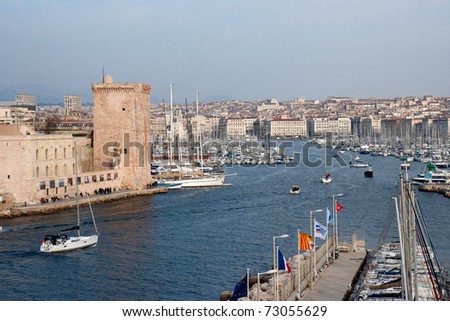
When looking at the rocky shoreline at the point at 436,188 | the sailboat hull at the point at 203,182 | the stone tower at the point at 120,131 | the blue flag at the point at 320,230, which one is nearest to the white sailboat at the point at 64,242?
the blue flag at the point at 320,230

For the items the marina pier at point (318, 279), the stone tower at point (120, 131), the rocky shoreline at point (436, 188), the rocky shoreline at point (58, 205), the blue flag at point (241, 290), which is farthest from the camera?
the rocky shoreline at point (436, 188)

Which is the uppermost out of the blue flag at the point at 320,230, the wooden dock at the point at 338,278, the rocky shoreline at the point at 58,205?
the blue flag at the point at 320,230

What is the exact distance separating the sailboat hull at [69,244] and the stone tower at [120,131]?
19.9ft

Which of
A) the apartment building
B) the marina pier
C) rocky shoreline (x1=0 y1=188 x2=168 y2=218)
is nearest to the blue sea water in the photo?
rocky shoreline (x1=0 y1=188 x2=168 y2=218)

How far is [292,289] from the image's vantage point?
6.11 meters

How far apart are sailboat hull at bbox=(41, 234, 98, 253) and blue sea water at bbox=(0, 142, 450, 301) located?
9cm

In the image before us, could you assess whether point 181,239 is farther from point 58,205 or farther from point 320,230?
point 58,205

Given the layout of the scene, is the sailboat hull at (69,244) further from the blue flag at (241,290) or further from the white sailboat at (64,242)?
the blue flag at (241,290)

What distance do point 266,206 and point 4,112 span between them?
17914mm

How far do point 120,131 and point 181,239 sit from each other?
6095 mm

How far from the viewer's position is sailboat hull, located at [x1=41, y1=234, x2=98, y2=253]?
8359 mm

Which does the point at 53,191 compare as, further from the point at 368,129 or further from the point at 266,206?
the point at 368,129

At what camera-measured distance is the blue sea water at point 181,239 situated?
6785mm
